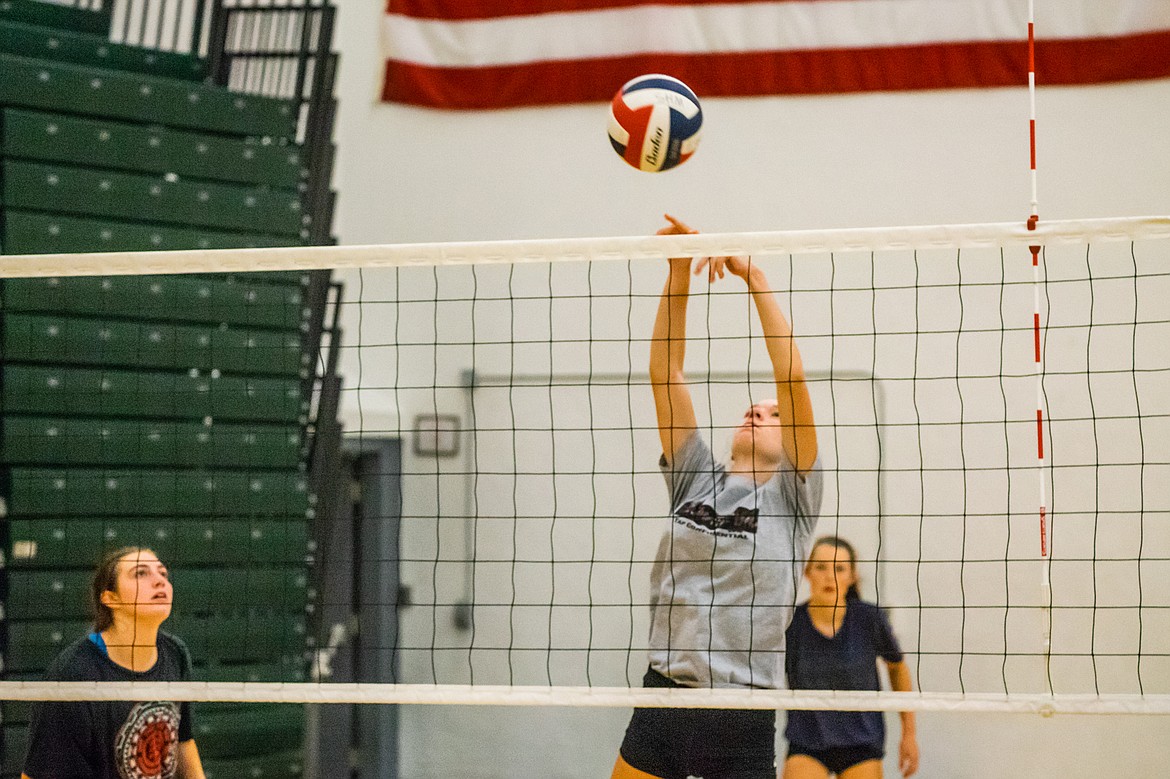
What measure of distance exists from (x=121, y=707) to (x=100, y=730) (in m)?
0.09

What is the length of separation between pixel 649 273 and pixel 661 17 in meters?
1.66

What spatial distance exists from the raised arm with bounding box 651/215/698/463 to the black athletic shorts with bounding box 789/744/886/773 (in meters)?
2.11

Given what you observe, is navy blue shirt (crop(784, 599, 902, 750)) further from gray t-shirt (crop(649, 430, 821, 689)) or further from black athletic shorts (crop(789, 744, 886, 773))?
gray t-shirt (crop(649, 430, 821, 689))

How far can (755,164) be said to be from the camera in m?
7.82

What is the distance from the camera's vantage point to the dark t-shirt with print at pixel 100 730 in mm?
3943

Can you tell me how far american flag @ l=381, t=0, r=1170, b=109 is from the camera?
764 centimetres

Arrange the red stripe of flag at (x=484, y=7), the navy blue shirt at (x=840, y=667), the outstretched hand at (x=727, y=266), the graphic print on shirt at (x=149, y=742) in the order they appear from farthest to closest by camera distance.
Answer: the red stripe of flag at (x=484, y=7), the navy blue shirt at (x=840, y=667), the graphic print on shirt at (x=149, y=742), the outstretched hand at (x=727, y=266)

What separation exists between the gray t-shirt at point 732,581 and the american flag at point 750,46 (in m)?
4.73

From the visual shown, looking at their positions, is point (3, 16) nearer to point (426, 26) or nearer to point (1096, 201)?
point (426, 26)

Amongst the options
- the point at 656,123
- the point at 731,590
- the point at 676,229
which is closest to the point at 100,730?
the point at 731,590

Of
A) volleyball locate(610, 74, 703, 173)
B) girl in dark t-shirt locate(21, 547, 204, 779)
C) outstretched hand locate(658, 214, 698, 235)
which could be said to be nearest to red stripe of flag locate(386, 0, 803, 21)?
volleyball locate(610, 74, 703, 173)

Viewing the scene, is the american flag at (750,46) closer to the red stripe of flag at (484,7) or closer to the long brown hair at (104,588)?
the red stripe of flag at (484,7)

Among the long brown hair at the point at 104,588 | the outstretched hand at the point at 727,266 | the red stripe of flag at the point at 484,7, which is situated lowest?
the long brown hair at the point at 104,588

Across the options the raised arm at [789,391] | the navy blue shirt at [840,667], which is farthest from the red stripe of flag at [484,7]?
the raised arm at [789,391]
